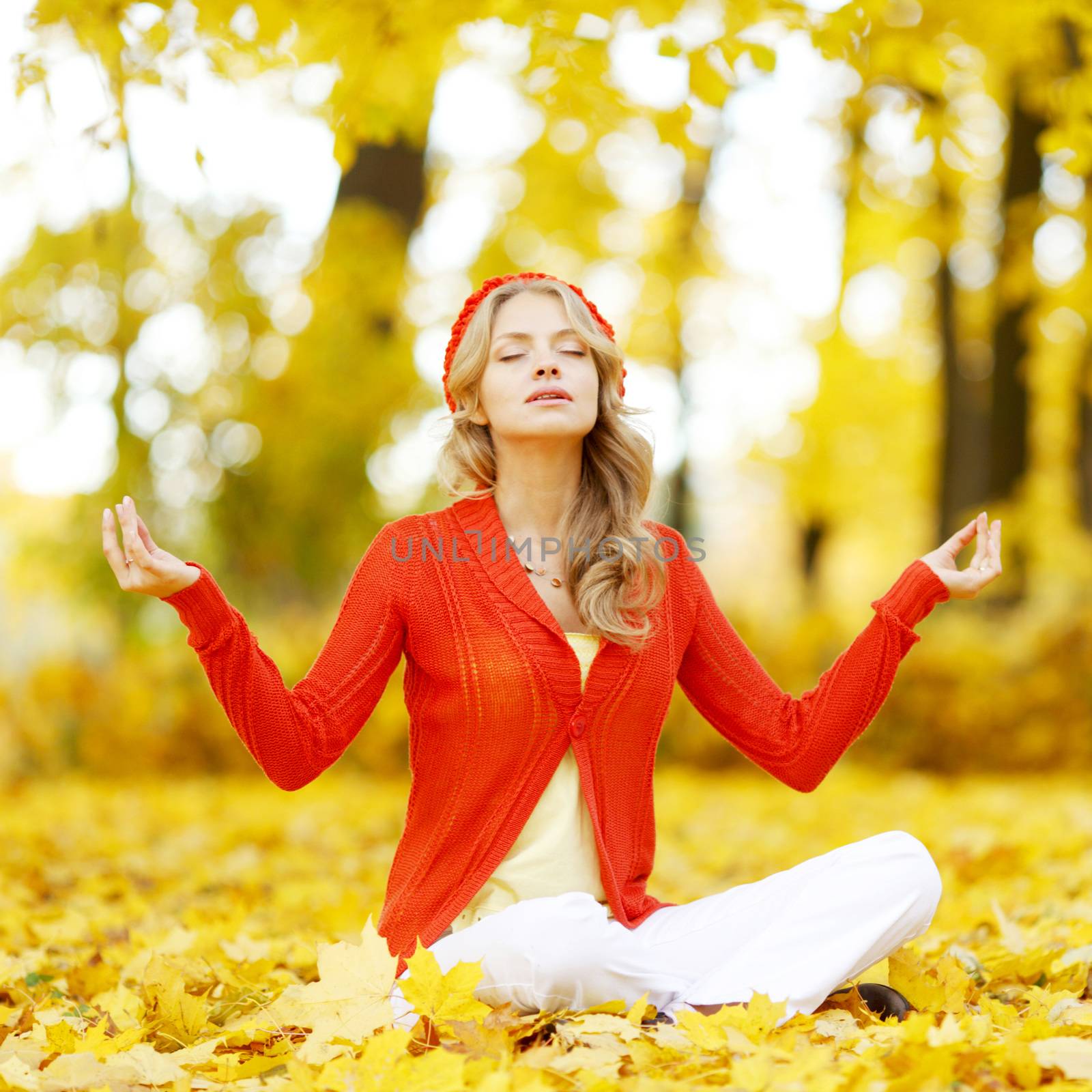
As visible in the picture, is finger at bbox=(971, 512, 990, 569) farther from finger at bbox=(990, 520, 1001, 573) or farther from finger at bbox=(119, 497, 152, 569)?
finger at bbox=(119, 497, 152, 569)

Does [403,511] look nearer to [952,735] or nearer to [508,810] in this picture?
[952,735]

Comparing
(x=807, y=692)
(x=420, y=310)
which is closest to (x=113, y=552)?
(x=807, y=692)

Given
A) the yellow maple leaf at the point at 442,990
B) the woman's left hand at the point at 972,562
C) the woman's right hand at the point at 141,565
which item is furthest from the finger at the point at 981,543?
the woman's right hand at the point at 141,565

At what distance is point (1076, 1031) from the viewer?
2375 mm

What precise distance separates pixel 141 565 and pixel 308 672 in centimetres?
42

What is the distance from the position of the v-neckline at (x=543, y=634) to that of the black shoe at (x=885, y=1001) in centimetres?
83

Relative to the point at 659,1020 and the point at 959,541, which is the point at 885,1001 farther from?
the point at 959,541

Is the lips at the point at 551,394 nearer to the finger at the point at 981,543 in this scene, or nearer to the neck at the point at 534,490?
the neck at the point at 534,490

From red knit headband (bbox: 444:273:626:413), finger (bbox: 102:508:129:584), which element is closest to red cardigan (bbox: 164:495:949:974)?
finger (bbox: 102:508:129:584)

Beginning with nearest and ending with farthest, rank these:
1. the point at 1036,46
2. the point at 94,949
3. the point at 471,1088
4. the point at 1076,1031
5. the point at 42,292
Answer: the point at 471,1088, the point at 1076,1031, the point at 94,949, the point at 1036,46, the point at 42,292

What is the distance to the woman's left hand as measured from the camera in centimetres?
274

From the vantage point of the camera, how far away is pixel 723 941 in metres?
2.61

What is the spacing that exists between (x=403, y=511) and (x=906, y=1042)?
696 cm

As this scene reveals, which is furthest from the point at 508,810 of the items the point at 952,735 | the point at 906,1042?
the point at 952,735
